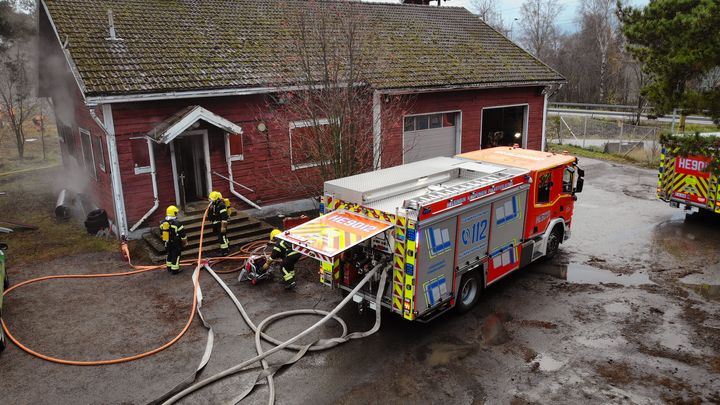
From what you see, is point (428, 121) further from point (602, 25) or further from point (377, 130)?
point (602, 25)

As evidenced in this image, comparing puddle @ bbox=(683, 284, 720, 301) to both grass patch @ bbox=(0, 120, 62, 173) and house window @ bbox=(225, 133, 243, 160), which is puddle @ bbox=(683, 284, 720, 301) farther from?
grass patch @ bbox=(0, 120, 62, 173)

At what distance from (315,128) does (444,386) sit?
7.03 metres

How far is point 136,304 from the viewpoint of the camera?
9234 mm

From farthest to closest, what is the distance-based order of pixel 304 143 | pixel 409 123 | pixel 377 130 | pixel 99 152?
1. pixel 409 123
2. pixel 377 130
3. pixel 304 143
4. pixel 99 152

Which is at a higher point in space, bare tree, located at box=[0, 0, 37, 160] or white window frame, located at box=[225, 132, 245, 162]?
bare tree, located at box=[0, 0, 37, 160]

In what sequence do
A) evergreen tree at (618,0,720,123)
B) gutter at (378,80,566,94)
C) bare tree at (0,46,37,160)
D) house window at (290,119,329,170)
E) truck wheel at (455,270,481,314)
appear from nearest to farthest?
truck wheel at (455,270,481,314) < evergreen tree at (618,0,720,123) < house window at (290,119,329,170) < gutter at (378,80,566,94) < bare tree at (0,46,37,160)

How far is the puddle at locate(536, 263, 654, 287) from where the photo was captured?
10.2 metres

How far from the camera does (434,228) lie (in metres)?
7.48

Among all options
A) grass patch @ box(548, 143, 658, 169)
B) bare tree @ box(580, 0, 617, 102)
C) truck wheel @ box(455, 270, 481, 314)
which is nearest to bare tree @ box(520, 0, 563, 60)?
bare tree @ box(580, 0, 617, 102)

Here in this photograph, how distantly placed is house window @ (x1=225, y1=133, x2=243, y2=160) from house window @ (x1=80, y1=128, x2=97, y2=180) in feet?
13.3

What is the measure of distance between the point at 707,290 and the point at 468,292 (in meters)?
4.91

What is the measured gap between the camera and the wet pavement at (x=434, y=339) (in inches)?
264

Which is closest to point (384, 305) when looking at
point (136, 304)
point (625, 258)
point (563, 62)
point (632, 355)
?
point (632, 355)

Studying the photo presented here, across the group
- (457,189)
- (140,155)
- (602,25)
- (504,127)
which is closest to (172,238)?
(140,155)
